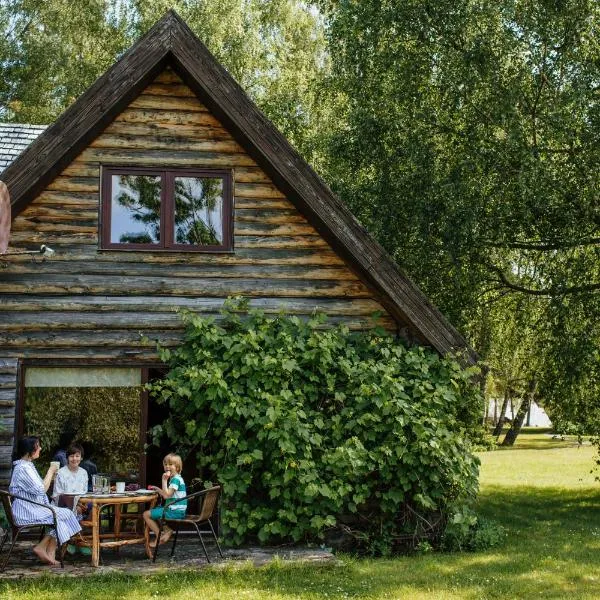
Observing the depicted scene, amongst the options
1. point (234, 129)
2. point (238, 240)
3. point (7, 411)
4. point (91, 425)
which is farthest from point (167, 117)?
point (91, 425)

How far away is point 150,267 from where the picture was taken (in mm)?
11047

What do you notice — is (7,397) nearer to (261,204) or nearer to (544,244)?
(261,204)

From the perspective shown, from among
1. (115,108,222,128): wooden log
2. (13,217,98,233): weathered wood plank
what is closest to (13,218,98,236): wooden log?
(13,217,98,233): weathered wood plank

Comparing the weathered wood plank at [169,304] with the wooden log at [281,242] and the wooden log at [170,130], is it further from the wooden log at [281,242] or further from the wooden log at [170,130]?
the wooden log at [170,130]

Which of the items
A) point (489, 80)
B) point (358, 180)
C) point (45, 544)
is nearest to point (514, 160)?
point (489, 80)

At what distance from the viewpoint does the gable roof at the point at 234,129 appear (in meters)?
10.4

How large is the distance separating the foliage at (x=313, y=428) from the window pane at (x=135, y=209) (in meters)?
1.23

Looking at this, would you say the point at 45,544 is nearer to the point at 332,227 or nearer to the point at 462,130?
the point at 332,227

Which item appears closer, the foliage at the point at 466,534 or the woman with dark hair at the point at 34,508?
the woman with dark hair at the point at 34,508

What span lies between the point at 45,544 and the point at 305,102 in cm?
1994

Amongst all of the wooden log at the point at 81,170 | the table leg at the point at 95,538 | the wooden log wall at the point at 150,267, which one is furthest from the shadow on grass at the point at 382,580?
the wooden log at the point at 81,170

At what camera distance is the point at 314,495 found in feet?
32.6

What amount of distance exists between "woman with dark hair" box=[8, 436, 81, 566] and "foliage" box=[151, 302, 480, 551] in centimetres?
166

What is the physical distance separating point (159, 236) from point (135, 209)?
0.44 m
